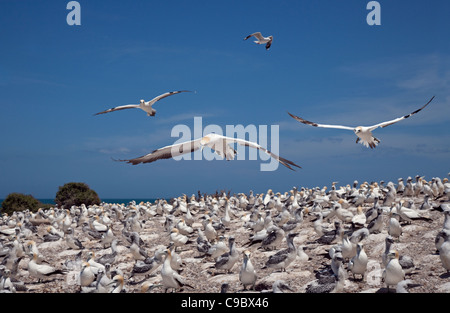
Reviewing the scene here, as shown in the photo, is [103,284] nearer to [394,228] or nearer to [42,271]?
[42,271]

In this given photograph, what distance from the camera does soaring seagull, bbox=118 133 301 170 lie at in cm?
1212

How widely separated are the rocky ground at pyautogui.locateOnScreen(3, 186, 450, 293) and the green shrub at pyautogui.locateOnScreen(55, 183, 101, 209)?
82.0ft

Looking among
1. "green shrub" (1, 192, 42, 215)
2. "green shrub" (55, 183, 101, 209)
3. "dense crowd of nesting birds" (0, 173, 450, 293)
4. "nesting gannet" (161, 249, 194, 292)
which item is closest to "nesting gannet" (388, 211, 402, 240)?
"dense crowd of nesting birds" (0, 173, 450, 293)

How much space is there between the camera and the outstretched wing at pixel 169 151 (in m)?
12.1

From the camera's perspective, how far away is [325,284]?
10.3m

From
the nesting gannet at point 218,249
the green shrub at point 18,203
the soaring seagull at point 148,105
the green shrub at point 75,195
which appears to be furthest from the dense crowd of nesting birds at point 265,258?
the green shrub at point 18,203

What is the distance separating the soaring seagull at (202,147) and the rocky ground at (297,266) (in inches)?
127

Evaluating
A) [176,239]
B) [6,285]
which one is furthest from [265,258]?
[6,285]

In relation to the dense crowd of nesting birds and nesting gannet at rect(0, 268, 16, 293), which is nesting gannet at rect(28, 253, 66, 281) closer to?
the dense crowd of nesting birds

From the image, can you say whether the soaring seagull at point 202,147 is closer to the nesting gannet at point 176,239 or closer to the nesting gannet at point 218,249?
the nesting gannet at point 218,249

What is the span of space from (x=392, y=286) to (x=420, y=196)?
1588cm
